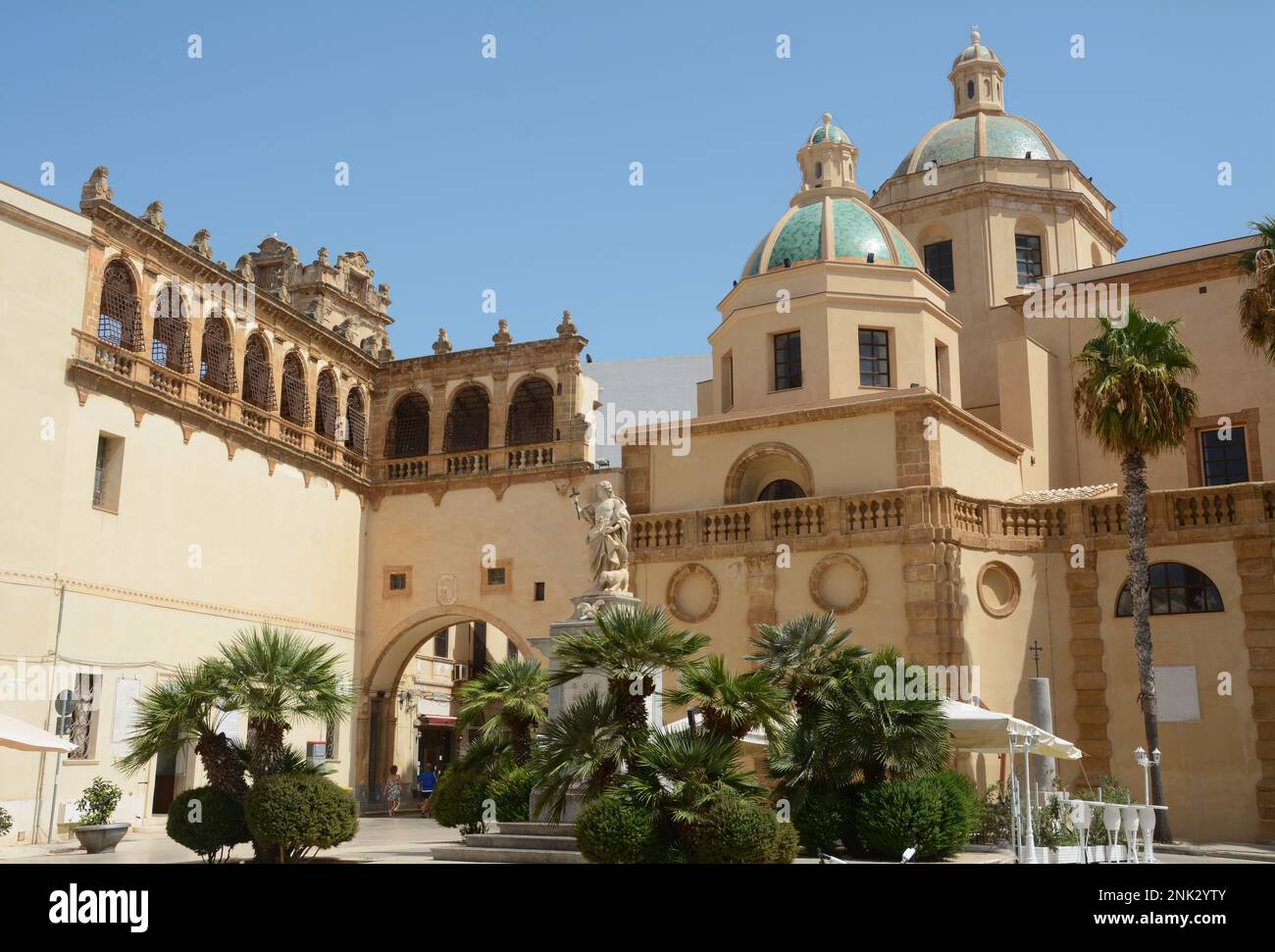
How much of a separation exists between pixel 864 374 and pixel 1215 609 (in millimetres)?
9108

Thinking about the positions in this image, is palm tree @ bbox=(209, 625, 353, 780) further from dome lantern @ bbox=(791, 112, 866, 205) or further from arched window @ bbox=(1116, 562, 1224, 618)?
dome lantern @ bbox=(791, 112, 866, 205)

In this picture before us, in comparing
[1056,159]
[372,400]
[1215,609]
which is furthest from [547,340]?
[1215,609]

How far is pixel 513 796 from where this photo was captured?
1989cm

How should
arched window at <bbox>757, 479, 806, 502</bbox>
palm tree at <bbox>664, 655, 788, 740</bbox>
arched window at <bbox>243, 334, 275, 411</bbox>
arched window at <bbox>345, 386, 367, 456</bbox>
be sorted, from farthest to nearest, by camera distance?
arched window at <bbox>345, 386, 367, 456</bbox>, arched window at <bbox>243, 334, 275, 411</bbox>, arched window at <bbox>757, 479, 806, 502</bbox>, palm tree at <bbox>664, 655, 788, 740</bbox>

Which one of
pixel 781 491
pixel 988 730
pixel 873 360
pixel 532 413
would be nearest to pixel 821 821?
pixel 988 730

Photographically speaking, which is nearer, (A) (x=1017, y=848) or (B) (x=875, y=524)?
(A) (x=1017, y=848)

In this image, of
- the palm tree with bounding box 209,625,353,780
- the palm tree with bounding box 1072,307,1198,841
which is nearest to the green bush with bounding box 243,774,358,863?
the palm tree with bounding box 209,625,353,780

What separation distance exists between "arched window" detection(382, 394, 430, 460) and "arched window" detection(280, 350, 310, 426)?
3.78m

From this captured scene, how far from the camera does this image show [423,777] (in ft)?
120

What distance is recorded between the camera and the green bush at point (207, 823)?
1736 cm

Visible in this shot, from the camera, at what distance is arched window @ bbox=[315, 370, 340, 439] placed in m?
38.4

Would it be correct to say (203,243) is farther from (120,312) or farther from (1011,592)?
(1011,592)

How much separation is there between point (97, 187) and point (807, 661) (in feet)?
67.2
